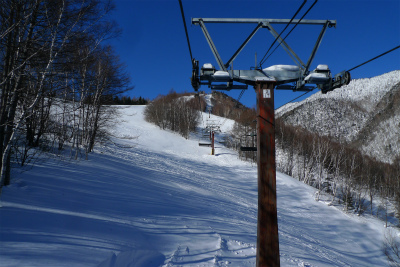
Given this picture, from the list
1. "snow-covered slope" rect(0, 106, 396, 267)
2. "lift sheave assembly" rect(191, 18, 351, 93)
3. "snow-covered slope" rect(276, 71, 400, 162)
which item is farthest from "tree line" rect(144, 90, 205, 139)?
"lift sheave assembly" rect(191, 18, 351, 93)

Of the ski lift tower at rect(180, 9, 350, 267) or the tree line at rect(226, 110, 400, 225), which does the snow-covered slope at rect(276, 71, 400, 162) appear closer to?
the tree line at rect(226, 110, 400, 225)

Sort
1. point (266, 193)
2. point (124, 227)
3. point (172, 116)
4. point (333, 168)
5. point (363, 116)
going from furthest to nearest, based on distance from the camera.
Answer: point (363, 116), point (172, 116), point (333, 168), point (124, 227), point (266, 193)

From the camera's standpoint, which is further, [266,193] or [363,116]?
[363,116]

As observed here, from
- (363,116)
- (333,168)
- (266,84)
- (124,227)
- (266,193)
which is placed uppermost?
(363,116)

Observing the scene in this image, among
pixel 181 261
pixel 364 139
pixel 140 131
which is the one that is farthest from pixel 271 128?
pixel 364 139

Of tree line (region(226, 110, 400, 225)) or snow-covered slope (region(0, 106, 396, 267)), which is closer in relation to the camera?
snow-covered slope (region(0, 106, 396, 267))

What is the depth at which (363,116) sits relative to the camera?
67312 mm

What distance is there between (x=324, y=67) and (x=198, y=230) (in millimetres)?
4866

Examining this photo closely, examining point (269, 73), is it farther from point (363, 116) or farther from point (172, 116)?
point (363, 116)

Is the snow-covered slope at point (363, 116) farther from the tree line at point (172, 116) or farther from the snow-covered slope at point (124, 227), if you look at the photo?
the snow-covered slope at point (124, 227)

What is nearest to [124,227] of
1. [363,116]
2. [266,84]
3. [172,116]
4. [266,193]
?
[266,193]

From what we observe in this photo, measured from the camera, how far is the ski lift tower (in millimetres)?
3498

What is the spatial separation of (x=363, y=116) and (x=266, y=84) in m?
82.0

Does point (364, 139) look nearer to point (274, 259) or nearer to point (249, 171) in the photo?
point (249, 171)
